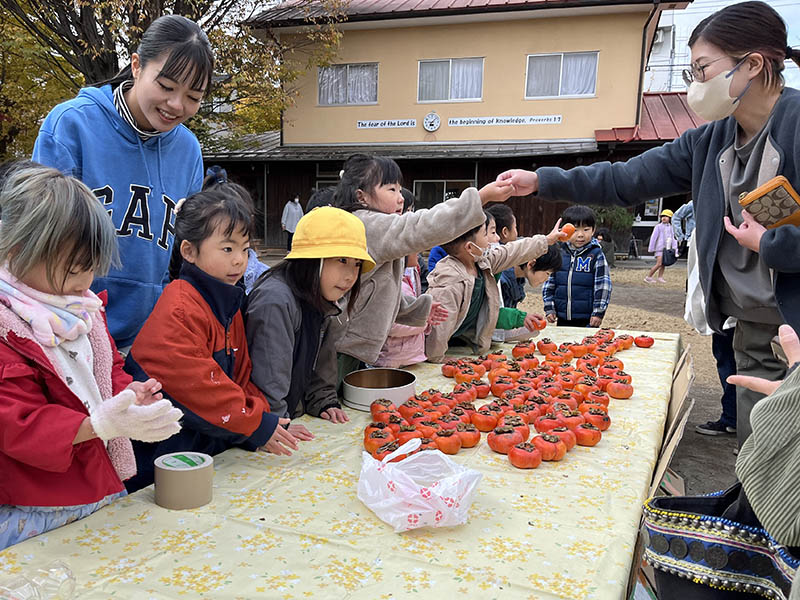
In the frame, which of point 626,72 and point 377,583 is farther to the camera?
point 626,72

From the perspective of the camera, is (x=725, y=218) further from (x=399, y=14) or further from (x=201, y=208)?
(x=399, y=14)

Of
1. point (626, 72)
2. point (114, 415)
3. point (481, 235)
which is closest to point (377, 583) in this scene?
point (114, 415)

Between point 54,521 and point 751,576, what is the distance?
1.66m

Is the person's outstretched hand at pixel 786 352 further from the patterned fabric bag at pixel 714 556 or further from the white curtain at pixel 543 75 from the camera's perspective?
the white curtain at pixel 543 75

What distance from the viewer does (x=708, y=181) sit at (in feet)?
8.02

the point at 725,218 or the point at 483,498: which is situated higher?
the point at 725,218

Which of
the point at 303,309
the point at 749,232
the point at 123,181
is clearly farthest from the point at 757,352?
the point at 123,181

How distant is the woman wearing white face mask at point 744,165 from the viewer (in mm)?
2133

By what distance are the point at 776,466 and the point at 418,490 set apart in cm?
80

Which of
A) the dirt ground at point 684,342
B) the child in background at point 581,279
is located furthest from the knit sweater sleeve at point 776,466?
the child in background at point 581,279

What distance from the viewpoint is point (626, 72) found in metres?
14.1

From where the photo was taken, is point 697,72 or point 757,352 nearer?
point 697,72

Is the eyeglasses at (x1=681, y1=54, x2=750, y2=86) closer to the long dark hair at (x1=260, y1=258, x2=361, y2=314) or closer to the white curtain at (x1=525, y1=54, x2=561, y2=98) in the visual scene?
the long dark hair at (x1=260, y1=258, x2=361, y2=314)

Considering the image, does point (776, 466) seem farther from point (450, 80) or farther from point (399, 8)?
point (399, 8)
